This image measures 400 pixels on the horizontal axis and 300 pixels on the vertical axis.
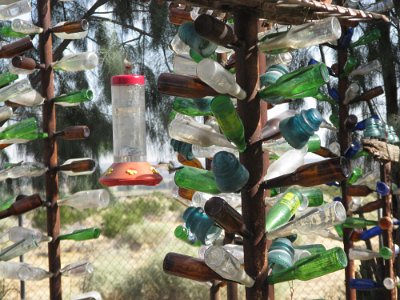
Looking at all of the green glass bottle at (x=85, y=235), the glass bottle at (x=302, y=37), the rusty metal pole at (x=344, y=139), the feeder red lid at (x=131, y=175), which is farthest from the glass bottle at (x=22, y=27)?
the glass bottle at (x=302, y=37)

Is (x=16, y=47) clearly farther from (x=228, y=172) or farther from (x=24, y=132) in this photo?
(x=228, y=172)

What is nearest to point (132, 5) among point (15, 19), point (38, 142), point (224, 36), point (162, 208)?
point (38, 142)

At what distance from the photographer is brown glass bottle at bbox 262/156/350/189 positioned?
40.3 inches

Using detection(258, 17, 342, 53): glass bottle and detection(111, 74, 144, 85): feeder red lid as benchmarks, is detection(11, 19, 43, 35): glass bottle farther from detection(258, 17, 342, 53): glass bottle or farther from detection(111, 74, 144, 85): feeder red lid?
detection(258, 17, 342, 53): glass bottle

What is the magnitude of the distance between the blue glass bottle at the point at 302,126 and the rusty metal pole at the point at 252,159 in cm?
7

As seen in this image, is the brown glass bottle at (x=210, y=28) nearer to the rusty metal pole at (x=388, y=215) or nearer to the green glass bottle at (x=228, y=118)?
the green glass bottle at (x=228, y=118)

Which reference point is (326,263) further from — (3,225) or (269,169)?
(3,225)

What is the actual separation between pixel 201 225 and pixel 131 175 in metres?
0.43

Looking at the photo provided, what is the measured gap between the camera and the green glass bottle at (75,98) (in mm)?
2152

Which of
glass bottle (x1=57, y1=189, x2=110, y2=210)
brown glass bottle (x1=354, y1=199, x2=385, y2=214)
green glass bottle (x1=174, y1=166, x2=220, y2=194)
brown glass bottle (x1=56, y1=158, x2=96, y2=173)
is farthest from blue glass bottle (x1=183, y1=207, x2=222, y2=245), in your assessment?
brown glass bottle (x1=354, y1=199, x2=385, y2=214)

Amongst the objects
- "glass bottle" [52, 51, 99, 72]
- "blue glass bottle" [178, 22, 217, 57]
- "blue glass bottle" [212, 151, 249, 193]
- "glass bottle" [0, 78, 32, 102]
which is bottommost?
"blue glass bottle" [212, 151, 249, 193]

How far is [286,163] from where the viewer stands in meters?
1.18

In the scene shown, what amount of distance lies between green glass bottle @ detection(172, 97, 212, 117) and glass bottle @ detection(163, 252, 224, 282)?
29 centimetres

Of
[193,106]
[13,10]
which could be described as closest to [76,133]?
[13,10]
